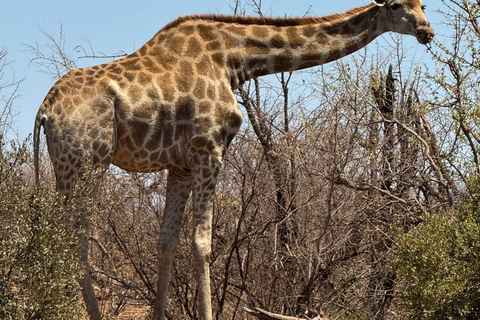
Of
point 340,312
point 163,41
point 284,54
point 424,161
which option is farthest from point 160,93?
point 424,161

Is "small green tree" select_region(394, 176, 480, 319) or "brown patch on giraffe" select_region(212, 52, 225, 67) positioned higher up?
"brown patch on giraffe" select_region(212, 52, 225, 67)

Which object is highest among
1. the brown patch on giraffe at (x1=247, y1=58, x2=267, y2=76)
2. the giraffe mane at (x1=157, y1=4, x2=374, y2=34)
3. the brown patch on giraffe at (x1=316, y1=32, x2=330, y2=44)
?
the giraffe mane at (x1=157, y1=4, x2=374, y2=34)

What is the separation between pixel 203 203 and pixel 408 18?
2642 mm

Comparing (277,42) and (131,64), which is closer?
(131,64)

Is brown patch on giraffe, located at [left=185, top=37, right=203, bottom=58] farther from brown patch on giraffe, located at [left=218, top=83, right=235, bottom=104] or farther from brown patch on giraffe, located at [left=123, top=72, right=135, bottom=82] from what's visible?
brown patch on giraffe, located at [left=123, top=72, right=135, bottom=82]

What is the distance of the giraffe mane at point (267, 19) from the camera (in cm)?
685

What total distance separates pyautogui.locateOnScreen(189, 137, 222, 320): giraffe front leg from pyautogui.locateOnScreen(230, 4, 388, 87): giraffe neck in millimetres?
912

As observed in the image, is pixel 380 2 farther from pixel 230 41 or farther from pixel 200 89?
pixel 200 89

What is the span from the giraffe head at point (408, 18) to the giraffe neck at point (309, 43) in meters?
0.11

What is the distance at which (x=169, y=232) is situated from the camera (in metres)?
6.80

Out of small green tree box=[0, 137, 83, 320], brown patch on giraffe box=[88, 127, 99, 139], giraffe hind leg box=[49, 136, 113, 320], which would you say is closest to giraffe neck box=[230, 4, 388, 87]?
brown patch on giraffe box=[88, 127, 99, 139]

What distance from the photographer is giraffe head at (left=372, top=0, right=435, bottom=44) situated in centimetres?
676

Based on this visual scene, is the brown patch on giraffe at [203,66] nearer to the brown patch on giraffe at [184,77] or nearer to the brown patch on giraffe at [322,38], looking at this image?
the brown patch on giraffe at [184,77]

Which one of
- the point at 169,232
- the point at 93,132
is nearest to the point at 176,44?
the point at 93,132
